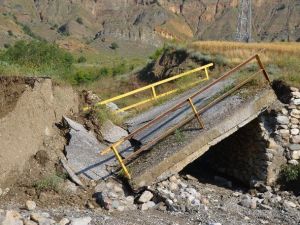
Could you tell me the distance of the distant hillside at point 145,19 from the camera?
125 m

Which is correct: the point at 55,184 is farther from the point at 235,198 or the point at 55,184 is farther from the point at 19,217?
the point at 235,198

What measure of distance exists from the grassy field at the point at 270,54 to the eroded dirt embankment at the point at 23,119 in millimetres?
5345

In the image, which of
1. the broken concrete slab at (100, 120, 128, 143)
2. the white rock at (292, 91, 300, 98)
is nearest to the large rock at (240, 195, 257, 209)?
the white rock at (292, 91, 300, 98)

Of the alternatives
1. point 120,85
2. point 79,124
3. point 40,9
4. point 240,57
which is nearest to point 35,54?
point 120,85

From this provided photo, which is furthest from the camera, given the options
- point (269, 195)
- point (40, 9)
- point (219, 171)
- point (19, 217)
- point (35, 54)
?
point (40, 9)

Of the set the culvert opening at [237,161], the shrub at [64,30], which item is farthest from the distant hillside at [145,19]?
the culvert opening at [237,161]

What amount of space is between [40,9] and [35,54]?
129 m

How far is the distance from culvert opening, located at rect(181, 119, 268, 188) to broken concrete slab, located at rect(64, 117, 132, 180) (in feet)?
7.31

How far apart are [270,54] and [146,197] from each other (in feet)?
32.5

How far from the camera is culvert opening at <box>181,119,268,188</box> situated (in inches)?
431

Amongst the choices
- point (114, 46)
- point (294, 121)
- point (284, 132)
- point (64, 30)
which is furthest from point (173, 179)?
point (64, 30)

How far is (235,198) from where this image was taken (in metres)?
10.2

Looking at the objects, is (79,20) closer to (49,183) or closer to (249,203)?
(49,183)

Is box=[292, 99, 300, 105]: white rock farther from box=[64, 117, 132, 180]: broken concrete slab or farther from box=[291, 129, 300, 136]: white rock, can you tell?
box=[64, 117, 132, 180]: broken concrete slab
